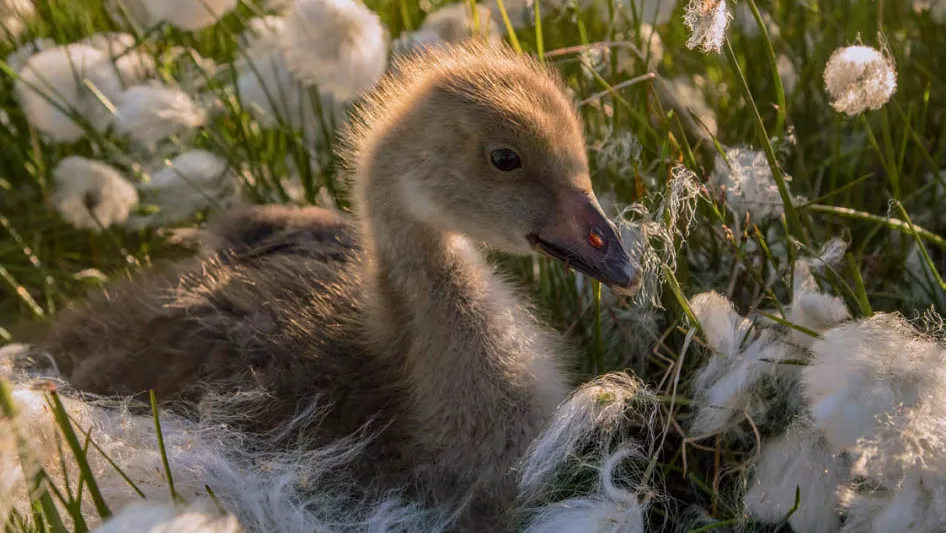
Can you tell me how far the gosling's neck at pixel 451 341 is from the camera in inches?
70.0

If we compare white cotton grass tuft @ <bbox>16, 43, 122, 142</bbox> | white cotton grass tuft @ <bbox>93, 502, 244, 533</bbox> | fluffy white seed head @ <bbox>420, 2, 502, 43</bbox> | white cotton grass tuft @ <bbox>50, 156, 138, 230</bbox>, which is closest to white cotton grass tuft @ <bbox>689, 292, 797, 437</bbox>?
white cotton grass tuft @ <bbox>93, 502, 244, 533</bbox>

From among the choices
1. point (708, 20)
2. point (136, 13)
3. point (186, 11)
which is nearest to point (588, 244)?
point (708, 20)

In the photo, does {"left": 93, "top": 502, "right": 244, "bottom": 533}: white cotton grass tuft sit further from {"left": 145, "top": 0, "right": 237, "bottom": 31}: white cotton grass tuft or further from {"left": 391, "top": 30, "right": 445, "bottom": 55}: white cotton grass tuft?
{"left": 145, "top": 0, "right": 237, "bottom": 31}: white cotton grass tuft

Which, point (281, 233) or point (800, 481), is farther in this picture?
point (281, 233)

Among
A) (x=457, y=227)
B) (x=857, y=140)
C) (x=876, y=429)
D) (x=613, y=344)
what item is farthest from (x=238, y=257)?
(x=857, y=140)

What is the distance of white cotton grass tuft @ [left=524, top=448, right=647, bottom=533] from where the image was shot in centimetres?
158

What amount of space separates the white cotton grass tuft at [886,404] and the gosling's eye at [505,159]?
59cm

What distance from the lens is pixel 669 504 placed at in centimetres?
179

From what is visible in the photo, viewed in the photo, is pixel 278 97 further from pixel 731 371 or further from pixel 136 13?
pixel 731 371

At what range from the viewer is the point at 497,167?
176 centimetres

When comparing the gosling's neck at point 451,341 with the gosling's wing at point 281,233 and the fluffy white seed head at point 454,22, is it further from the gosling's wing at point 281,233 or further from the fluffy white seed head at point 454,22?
the fluffy white seed head at point 454,22

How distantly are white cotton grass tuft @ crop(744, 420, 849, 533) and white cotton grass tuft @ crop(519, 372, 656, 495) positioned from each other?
20 cm

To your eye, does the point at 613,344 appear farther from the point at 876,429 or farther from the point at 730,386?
the point at 876,429

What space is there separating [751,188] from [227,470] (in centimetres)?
109
